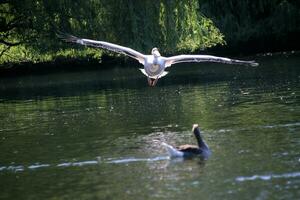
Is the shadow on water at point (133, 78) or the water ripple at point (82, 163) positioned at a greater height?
the shadow on water at point (133, 78)

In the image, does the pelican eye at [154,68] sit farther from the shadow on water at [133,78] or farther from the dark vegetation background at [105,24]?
the dark vegetation background at [105,24]

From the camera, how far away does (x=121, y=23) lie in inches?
1411

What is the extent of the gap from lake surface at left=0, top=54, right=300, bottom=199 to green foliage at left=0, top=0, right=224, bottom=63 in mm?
2066

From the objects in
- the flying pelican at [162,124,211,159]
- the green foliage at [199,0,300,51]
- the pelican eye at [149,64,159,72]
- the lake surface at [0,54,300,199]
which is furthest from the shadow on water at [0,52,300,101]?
the flying pelican at [162,124,211,159]

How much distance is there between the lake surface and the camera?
15.2 meters

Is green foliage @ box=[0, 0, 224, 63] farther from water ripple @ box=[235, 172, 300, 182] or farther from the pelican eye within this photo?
water ripple @ box=[235, 172, 300, 182]

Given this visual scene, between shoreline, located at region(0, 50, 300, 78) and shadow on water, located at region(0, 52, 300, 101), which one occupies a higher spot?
shoreline, located at region(0, 50, 300, 78)

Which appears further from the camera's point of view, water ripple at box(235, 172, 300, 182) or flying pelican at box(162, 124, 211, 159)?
flying pelican at box(162, 124, 211, 159)

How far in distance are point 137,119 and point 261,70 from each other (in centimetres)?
1634

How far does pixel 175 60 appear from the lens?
2380cm

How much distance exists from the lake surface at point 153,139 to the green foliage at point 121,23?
2.07 meters

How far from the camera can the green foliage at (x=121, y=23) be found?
35688mm

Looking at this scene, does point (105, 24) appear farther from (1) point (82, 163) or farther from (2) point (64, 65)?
(1) point (82, 163)

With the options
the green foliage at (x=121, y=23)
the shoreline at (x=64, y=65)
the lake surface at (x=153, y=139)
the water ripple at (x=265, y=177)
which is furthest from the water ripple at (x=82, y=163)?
the shoreline at (x=64, y=65)
